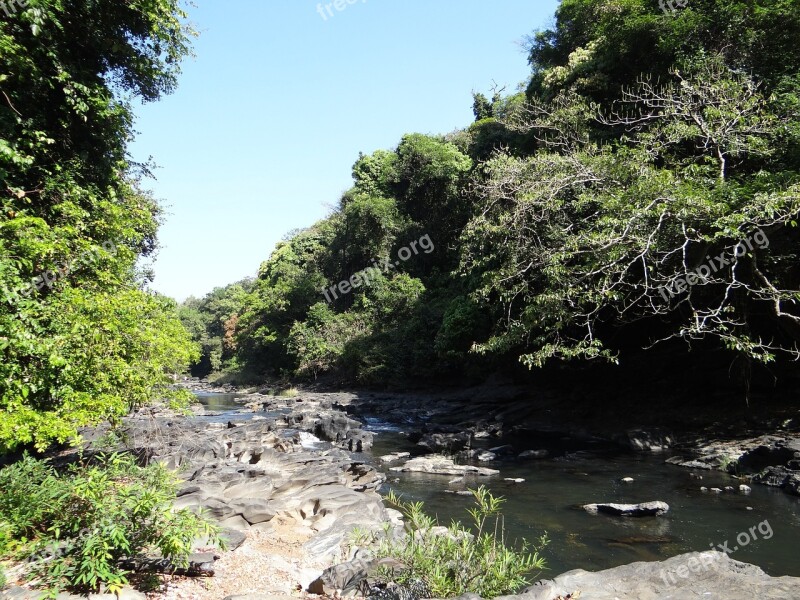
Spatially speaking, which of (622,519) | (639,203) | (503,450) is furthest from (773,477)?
(503,450)

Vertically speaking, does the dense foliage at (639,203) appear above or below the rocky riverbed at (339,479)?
above

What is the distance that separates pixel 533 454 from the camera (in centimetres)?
1516

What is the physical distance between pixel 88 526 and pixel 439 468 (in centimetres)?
948

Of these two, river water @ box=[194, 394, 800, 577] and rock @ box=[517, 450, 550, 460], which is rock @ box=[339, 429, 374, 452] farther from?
rock @ box=[517, 450, 550, 460]

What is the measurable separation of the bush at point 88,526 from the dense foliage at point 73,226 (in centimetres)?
69

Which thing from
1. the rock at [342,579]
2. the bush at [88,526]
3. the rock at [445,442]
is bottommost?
the rock at [445,442]

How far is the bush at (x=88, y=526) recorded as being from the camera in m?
4.82

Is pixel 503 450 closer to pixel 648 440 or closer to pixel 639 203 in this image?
pixel 648 440

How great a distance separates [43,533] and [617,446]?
1525cm

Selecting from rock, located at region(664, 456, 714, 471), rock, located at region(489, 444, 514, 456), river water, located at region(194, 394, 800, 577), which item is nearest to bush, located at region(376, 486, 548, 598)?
river water, located at region(194, 394, 800, 577)

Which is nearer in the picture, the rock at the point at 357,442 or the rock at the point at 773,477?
the rock at the point at 773,477

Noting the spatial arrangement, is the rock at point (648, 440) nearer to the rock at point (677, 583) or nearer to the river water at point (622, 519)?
the river water at point (622, 519)

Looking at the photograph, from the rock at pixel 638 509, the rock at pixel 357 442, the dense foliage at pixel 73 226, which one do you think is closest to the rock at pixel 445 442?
the rock at pixel 357 442

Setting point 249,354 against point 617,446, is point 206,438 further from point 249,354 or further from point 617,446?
point 249,354
